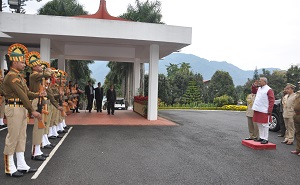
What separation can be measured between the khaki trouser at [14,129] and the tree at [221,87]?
43.2 metres

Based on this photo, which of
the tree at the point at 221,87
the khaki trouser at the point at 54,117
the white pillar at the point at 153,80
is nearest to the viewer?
the khaki trouser at the point at 54,117

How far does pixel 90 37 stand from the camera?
11766mm

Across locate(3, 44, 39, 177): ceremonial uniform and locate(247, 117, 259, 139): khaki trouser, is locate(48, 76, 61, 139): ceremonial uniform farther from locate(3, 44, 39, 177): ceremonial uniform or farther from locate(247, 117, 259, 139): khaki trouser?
locate(247, 117, 259, 139): khaki trouser

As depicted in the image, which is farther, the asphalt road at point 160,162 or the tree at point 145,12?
the tree at point 145,12

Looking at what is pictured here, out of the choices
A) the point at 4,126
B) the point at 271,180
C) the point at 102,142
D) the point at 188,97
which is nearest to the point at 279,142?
the point at 271,180

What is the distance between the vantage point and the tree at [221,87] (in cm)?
4936

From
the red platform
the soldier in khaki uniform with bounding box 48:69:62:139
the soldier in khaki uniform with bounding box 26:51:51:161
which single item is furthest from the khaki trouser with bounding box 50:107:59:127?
the red platform

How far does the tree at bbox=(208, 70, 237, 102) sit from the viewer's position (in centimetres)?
4936

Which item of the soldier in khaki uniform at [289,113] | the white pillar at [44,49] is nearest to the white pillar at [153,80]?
the white pillar at [44,49]

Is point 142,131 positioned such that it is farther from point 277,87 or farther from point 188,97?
point 277,87

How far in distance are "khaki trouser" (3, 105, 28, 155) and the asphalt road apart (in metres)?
0.49

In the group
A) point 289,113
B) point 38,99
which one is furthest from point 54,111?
point 289,113

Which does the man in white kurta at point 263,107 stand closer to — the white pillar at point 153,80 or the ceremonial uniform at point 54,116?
the ceremonial uniform at point 54,116

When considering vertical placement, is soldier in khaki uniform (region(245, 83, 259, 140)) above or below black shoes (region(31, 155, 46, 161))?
above
